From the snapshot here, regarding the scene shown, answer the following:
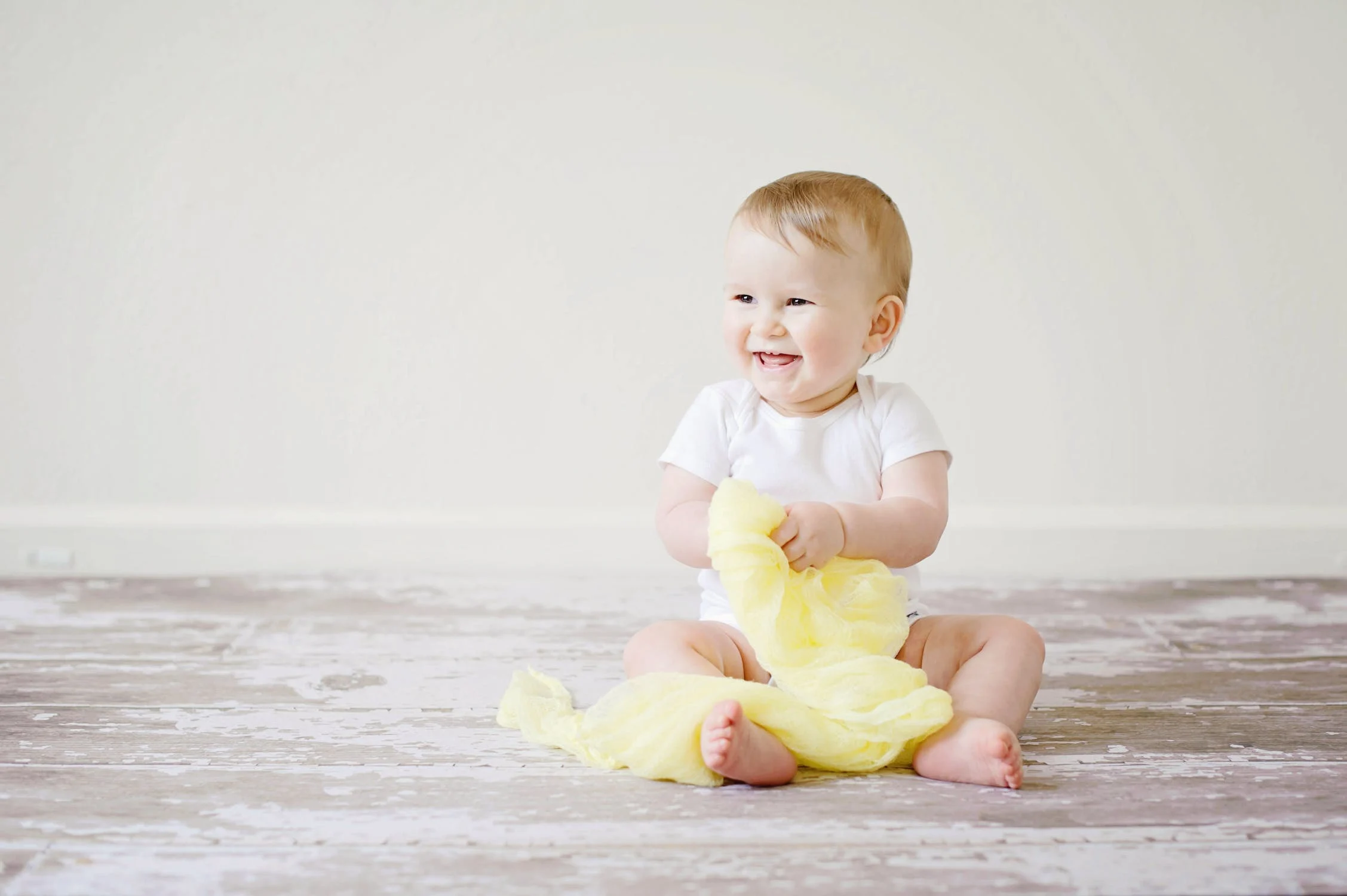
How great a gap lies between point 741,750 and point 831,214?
51 cm

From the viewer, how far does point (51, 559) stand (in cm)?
191

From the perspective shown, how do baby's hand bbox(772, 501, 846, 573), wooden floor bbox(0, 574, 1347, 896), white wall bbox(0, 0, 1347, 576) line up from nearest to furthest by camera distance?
wooden floor bbox(0, 574, 1347, 896)
baby's hand bbox(772, 501, 846, 573)
white wall bbox(0, 0, 1347, 576)

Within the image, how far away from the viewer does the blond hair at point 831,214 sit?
3.72 ft

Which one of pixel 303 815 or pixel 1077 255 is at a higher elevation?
pixel 1077 255

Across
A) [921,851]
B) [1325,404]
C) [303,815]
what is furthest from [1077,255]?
[303,815]

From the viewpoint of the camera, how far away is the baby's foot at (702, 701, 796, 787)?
0.94 meters

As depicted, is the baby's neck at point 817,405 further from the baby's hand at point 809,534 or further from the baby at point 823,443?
the baby's hand at point 809,534

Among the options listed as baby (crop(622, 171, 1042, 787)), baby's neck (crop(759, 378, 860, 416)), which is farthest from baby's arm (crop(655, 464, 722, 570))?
baby's neck (crop(759, 378, 860, 416))

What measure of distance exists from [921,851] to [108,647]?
41.6 inches

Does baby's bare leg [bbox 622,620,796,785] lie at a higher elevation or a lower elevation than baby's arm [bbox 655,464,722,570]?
lower

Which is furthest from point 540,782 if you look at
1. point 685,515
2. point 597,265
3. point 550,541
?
point 597,265

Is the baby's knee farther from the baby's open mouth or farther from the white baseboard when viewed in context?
the white baseboard

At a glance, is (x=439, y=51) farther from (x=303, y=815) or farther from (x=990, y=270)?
(x=303, y=815)

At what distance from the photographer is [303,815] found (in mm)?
932
